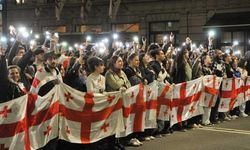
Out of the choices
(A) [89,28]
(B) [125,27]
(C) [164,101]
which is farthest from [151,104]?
(A) [89,28]

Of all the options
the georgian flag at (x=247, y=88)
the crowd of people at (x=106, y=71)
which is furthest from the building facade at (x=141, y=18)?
the crowd of people at (x=106, y=71)

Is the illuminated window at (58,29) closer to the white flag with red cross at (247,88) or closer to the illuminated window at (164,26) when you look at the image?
the illuminated window at (164,26)

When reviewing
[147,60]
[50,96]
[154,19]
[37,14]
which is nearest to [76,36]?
[154,19]

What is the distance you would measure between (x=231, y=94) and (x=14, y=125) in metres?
7.45

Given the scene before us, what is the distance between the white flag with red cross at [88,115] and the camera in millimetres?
7953

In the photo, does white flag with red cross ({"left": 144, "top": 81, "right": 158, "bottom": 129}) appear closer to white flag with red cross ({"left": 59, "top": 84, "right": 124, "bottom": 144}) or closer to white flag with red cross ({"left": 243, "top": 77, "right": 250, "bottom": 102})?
white flag with red cross ({"left": 59, "top": 84, "right": 124, "bottom": 144})

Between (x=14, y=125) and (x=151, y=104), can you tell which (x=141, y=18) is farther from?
(x=14, y=125)

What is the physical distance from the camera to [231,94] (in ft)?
42.4

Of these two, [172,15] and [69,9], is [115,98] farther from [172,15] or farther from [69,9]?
[69,9]

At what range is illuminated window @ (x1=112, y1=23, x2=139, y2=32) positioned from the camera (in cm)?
2772

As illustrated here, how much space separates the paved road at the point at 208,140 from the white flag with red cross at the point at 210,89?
0.62 meters

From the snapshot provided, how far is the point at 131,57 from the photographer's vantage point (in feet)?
31.3

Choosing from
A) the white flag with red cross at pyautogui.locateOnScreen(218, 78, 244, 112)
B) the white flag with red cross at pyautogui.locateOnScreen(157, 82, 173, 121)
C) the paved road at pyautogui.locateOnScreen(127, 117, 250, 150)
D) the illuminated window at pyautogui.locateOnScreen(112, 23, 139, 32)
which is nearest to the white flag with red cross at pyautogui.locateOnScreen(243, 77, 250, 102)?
the white flag with red cross at pyautogui.locateOnScreen(218, 78, 244, 112)

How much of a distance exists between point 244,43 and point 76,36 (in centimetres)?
836
